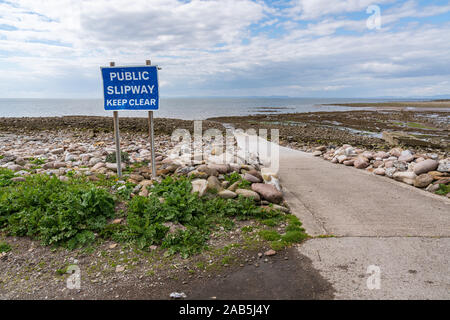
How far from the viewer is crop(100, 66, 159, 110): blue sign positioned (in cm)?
613

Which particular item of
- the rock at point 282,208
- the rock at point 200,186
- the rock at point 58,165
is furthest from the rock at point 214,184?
the rock at point 58,165

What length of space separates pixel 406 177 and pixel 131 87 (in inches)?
274

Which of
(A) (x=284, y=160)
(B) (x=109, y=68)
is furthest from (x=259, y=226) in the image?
(A) (x=284, y=160)

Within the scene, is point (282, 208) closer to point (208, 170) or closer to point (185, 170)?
point (208, 170)

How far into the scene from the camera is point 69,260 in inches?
158

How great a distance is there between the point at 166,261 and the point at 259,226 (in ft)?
5.45

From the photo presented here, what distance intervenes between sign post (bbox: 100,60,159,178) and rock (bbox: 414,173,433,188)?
6.29 meters

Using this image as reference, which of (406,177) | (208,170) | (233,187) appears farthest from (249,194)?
(406,177)

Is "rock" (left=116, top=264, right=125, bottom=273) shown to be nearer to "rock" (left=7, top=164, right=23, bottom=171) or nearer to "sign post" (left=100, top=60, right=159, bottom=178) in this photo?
"sign post" (left=100, top=60, right=159, bottom=178)

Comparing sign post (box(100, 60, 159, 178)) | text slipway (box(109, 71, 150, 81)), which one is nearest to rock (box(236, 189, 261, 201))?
sign post (box(100, 60, 159, 178))

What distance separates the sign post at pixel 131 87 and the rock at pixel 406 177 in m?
6.28

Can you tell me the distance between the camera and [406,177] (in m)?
7.33

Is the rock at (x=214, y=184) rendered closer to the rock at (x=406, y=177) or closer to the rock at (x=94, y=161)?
the rock at (x=94, y=161)
